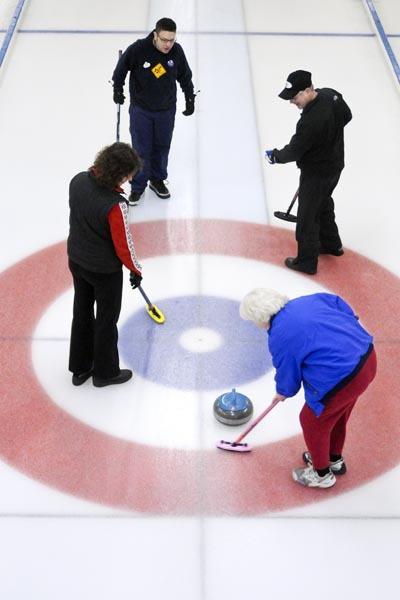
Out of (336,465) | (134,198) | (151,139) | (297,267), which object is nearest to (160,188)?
(134,198)

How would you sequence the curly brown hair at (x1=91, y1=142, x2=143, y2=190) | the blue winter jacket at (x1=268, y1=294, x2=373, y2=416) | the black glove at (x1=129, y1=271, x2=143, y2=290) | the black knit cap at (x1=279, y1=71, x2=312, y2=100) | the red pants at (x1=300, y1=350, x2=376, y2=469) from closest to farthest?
the blue winter jacket at (x1=268, y1=294, x2=373, y2=416) < the red pants at (x1=300, y1=350, x2=376, y2=469) < the curly brown hair at (x1=91, y1=142, x2=143, y2=190) < the black glove at (x1=129, y1=271, x2=143, y2=290) < the black knit cap at (x1=279, y1=71, x2=312, y2=100)

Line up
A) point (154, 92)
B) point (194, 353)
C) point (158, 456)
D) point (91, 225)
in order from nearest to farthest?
1. point (91, 225)
2. point (158, 456)
3. point (194, 353)
4. point (154, 92)

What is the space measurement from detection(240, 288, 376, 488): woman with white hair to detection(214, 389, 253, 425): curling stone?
74cm

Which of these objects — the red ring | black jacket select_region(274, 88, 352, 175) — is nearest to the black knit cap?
black jacket select_region(274, 88, 352, 175)

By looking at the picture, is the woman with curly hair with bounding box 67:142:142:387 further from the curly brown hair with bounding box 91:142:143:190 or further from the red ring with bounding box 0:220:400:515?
the red ring with bounding box 0:220:400:515

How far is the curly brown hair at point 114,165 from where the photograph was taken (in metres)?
3.74

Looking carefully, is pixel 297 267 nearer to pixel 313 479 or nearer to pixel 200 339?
pixel 200 339

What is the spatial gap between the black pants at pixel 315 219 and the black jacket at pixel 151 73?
1.37 metres

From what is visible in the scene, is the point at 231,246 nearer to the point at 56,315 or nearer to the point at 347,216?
the point at 347,216

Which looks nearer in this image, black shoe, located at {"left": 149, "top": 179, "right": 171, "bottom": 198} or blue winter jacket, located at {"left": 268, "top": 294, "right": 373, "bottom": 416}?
blue winter jacket, located at {"left": 268, "top": 294, "right": 373, "bottom": 416}

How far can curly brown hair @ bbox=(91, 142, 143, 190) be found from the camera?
3.74m

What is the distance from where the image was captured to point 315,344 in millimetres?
3229

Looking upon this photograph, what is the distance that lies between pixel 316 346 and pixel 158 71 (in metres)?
3.30

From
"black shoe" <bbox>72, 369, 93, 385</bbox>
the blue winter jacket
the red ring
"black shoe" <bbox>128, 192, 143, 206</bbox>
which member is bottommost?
the red ring
